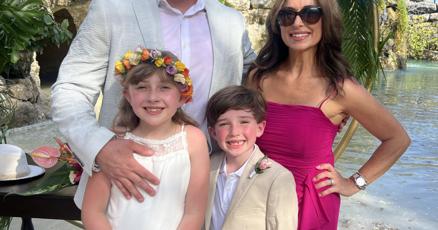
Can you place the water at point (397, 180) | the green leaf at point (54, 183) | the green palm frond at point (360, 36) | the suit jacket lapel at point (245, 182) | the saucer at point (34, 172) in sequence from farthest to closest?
the water at point (397, 180)
the green palm frond at point (360, 36)
the saucer at point (34, 172)
the green leaf at point (54, 183)
the suit jacket lapel at point (245, 182)

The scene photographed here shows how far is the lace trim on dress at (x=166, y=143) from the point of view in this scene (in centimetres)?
170

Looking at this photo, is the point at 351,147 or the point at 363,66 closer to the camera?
the point at 363,66

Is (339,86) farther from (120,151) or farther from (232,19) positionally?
(120,151)

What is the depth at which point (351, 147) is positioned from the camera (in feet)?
28.2

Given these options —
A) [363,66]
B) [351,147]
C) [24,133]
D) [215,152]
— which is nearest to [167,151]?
[215,152]

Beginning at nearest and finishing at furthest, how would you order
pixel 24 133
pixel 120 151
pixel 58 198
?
pixel 120 151, pixel 58 198, pixel 24 133

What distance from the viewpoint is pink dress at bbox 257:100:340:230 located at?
6.10 ft

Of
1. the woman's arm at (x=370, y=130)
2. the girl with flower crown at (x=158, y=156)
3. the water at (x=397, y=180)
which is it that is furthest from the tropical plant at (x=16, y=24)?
the water at (x=397, y=180)

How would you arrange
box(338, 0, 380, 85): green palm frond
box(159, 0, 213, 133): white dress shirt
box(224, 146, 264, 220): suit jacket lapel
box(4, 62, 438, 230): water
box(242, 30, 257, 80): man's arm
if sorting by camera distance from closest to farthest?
1. box(224, 146, 264, 220): suit jacket lapel
2. box(159, 0, 213, 133): white dress shirt
3. box(242, 30, 257, 80): man's arm
4. box(338, 0, 380, 85): green palm frond
5. box(4, 62, 438, 230): water

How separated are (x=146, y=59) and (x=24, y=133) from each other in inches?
263

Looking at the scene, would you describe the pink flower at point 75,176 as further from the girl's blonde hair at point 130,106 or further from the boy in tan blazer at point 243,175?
the boy in tan blazer at point 243,175

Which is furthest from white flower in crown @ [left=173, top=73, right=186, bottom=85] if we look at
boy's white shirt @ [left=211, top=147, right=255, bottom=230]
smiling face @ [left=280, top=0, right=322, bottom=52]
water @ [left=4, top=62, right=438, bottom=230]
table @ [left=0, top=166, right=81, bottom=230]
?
water @ [left=4, top=62, right=438, bottom=230]

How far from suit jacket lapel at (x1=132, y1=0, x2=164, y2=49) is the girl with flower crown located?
13cm

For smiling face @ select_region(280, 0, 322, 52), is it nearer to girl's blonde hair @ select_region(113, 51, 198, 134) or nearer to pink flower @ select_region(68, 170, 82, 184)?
girl's blonde hair @ select_region(113, 51, 198, 134)
